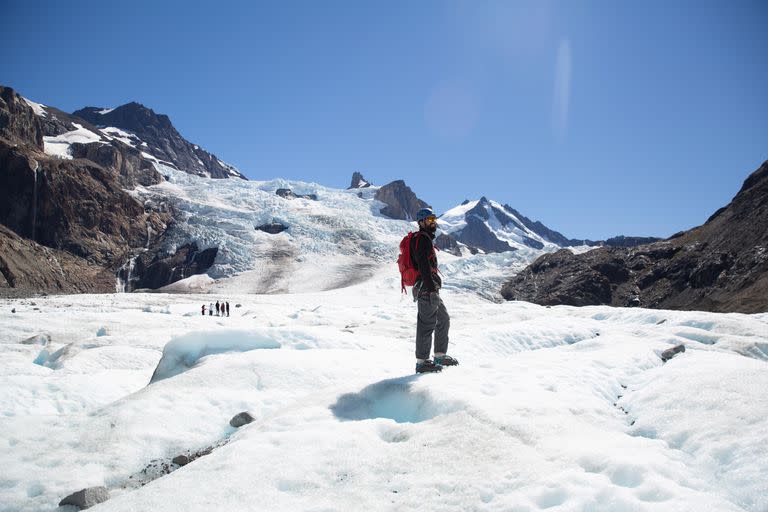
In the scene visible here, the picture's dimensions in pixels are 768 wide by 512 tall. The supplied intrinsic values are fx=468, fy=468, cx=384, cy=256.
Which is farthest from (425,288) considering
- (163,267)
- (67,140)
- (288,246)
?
(67,140)

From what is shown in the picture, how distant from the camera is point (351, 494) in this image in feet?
14.2

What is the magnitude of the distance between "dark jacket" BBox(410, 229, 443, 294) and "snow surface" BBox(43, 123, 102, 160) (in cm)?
15356

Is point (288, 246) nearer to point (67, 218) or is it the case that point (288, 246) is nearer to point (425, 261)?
point (67, 218)

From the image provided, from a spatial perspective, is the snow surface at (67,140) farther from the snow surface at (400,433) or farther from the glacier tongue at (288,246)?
Result: the snow surface at (400,433)

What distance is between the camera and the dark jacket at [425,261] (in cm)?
834

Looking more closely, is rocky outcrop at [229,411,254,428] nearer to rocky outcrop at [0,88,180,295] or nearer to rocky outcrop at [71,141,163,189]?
rocky outcrop at [0,88,180,295]

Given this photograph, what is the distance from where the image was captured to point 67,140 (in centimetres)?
15738

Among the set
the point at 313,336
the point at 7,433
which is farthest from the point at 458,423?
the point at 313,336

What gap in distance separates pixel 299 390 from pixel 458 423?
4.25 metres

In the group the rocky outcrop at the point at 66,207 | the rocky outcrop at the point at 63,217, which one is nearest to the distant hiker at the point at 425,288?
the rocky outcrop at the point at 63,217

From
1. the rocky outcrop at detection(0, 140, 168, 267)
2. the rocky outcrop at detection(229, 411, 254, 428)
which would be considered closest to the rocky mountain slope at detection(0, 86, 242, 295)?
the rocky outcrop at detection(0, 140, 168, 267)

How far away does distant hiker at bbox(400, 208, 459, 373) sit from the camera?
838 centimetres

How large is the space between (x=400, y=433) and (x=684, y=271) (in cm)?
6533

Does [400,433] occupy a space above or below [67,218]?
below
